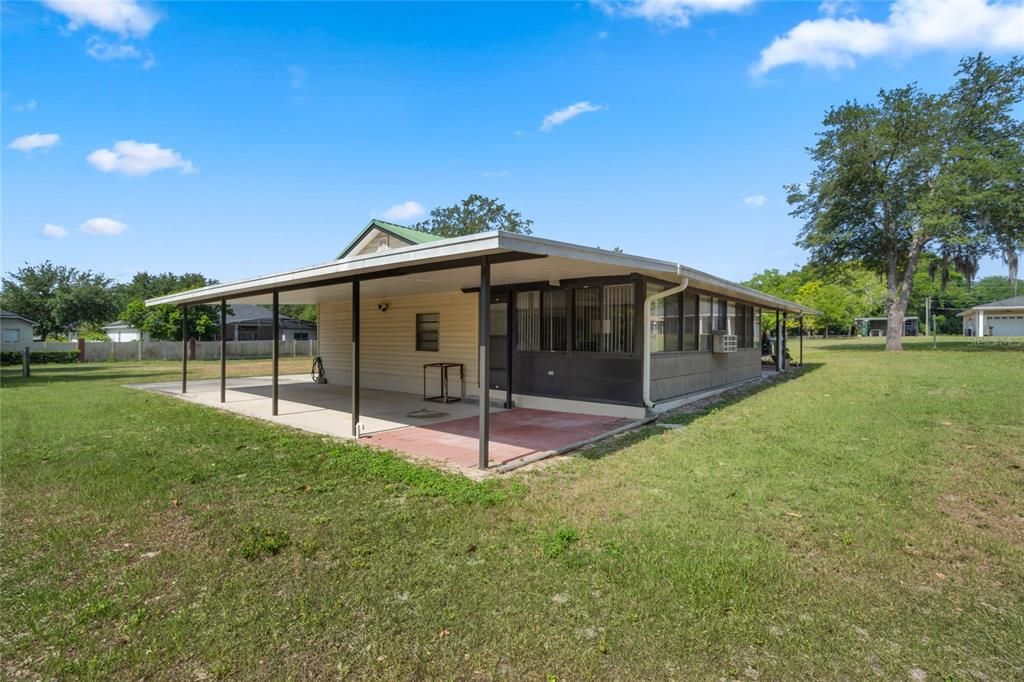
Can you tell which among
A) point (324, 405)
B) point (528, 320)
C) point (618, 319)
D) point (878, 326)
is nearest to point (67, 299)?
point (324, 405)

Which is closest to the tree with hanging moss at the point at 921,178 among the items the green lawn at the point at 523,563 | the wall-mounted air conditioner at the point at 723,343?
the wall-mounted air conditioner at the point at 723,343

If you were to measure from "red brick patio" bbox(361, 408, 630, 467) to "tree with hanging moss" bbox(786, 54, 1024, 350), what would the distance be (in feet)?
74.4

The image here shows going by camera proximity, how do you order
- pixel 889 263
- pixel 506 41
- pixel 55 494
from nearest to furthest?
pixel 55 494, pixel 506 41, pixel 889 263

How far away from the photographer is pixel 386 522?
361 centimetres

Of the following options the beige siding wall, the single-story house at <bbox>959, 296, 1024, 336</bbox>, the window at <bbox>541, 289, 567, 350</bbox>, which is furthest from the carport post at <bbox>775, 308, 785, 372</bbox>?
the single-story house at <bbox>959, 296, 1024, 336</bbox>

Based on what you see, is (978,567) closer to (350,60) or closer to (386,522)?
(386,522)

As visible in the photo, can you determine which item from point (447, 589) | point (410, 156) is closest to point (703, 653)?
point (447, 589)

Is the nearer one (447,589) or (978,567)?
(447,589)

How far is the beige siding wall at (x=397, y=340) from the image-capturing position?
10023 mm

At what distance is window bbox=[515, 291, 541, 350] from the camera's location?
8.83 m

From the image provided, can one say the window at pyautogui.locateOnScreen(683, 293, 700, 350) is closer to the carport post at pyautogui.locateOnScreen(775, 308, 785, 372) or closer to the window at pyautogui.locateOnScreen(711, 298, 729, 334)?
the window at pyautogui.locateOnScreen(711, 298, 729, 334)

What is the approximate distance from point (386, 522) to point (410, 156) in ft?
48.1

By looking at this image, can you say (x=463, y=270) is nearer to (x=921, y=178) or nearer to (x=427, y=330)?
(x=427, y=330)

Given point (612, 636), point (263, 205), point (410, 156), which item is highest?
point (410, 156)
